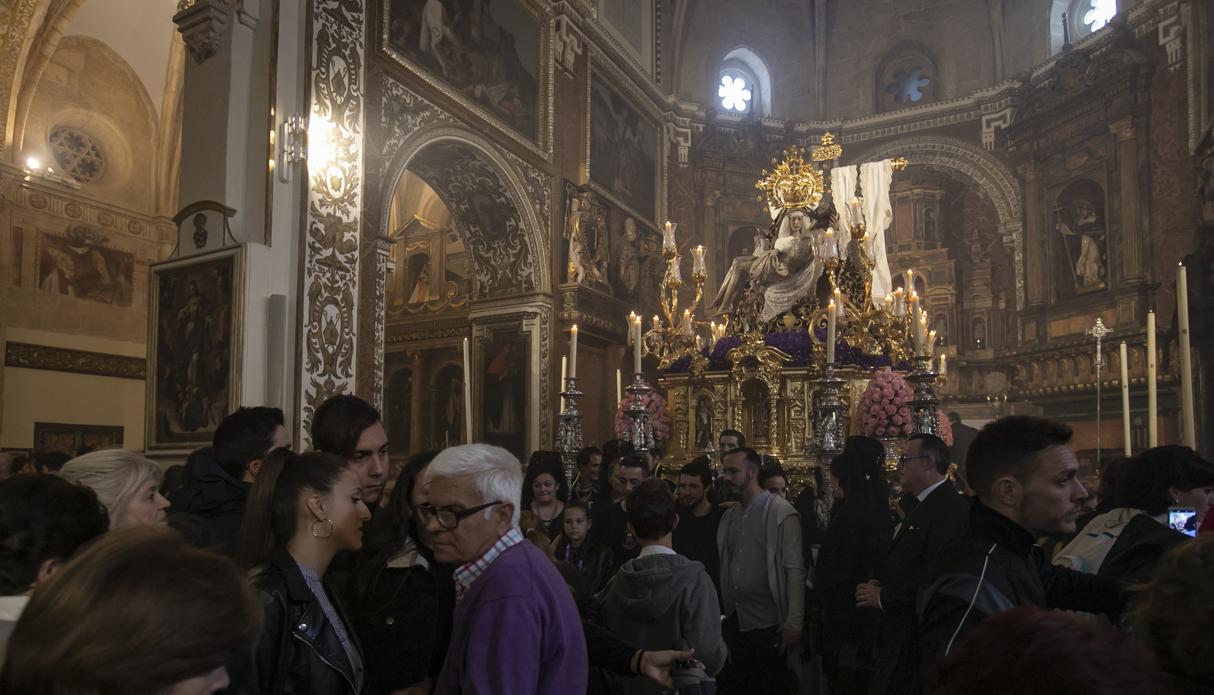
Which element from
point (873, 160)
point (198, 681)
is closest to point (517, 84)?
point (873, 160)

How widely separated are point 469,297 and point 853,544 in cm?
1009

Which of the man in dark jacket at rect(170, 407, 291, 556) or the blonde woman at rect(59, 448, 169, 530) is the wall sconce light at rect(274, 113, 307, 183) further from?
the blonde woman at rect(59, 448, 169, 530)

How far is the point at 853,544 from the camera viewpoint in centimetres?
508

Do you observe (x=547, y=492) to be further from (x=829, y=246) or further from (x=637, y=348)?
(x=829, y=246)

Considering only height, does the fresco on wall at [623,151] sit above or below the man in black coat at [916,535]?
above

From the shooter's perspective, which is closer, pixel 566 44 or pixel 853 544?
pixel 853 544

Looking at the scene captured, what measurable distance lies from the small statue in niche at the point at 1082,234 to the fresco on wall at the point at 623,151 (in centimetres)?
727

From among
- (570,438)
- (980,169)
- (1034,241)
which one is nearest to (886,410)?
(570,438)

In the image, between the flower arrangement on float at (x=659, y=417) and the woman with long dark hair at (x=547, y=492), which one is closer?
the woman with long dark hair at (x=547, y=492)

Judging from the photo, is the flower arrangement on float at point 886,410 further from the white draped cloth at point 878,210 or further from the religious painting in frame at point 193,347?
the white draped cloth at point 878,210

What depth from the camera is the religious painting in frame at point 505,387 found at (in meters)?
12.5

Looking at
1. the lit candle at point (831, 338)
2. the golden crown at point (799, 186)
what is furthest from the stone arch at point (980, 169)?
the lit candle at point (831, 338)

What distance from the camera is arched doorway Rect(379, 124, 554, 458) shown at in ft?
37.8

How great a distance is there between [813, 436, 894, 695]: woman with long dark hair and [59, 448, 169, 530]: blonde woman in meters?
3.51
